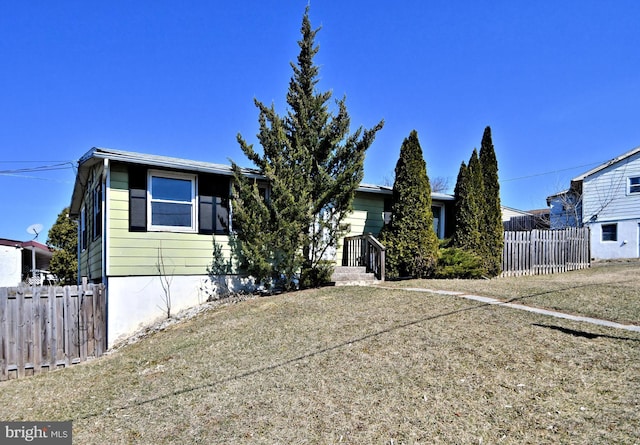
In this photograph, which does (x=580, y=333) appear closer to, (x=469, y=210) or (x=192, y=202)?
(x=469, y=210)

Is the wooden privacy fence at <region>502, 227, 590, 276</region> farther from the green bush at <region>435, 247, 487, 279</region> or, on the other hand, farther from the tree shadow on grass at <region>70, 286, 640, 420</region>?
the tree shadow on grass at <region>70, 286, 640, 420</region>

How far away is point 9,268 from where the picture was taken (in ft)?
64.6

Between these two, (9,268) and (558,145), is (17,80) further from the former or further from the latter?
(558,145)

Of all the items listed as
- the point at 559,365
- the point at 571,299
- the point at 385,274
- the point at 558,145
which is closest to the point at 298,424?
the point at 559,365

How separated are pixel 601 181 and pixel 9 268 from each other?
98.3ft

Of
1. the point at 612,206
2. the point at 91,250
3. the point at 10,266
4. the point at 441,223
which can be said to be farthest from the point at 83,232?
the point at 612,206

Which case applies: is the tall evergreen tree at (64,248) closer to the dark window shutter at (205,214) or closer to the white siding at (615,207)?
the dark window shutter at (205,214)

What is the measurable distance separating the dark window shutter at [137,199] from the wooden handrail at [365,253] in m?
5.74

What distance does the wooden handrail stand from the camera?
11.2 meters

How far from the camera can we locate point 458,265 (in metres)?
11.8

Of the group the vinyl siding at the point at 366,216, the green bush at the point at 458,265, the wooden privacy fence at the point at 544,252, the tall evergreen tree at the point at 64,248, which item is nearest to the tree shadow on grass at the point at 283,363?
the green bush at the point at 458,265

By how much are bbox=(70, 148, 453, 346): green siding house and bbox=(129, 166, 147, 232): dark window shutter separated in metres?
0.02

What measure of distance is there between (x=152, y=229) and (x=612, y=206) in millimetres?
21901

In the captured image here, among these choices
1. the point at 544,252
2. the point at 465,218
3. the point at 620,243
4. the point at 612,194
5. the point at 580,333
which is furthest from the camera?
the point at 612,194
